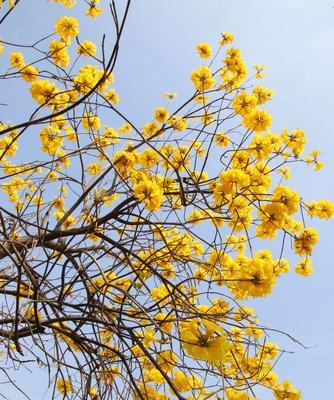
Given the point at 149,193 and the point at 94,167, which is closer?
the point at 149,193

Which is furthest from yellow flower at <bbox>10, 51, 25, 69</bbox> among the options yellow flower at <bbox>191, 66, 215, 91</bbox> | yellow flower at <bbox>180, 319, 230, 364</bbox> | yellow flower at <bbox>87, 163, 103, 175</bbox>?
yellow flower at <bbox>180, 319, 230, 364</bbox>

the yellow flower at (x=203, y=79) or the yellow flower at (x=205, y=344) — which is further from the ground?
the yellow flower at (x=203, y=79)

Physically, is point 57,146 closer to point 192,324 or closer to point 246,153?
point 246,153

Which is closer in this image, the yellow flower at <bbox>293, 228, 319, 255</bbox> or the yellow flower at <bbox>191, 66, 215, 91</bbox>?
the yellow flower at <bbox>293, 228, 319, 255</bbox>

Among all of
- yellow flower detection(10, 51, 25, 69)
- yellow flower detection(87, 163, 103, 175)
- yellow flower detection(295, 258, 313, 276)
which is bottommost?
yellow flower detection(295, 258, 313, 276)

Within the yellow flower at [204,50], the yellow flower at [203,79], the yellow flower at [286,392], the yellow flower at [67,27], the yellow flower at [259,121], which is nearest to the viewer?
the yellow flower at [286,392]

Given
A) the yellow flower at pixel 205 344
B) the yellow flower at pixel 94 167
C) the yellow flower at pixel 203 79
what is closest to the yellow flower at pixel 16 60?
the yellow flower at pixel 94 167

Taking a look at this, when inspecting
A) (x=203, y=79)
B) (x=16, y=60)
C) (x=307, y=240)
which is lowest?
(x=307, y=240)

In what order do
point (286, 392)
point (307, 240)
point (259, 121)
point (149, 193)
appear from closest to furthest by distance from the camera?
point (149, 193)
point (286, 392)
point (307, 240)
point (259, 121)

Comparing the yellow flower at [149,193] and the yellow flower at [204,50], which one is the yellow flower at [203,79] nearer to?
the yellow flower at [204,50]

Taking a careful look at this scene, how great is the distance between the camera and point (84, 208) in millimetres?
3289

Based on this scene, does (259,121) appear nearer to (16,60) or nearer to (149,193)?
(149,193)

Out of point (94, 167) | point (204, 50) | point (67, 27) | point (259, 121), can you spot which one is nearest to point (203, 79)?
point (204, 50)

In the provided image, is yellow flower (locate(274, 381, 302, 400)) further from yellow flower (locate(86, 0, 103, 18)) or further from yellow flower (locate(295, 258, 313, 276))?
yellow flower (locate(86, 0, 103, 18))
